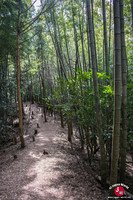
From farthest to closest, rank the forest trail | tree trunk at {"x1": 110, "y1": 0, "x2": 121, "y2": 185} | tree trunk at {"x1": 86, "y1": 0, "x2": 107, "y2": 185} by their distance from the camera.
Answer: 1. the forest trail
2. tree trunk at {"x1": 86, "y1": 0, "x2": 107, "y2": 185}
3. tree trunk at {"x1": 110, "y1": 0, "x2": 121, "y2": 185}

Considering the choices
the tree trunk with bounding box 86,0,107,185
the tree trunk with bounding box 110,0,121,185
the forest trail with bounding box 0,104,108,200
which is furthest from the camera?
the forest trail with bounding box 0,104,108,200

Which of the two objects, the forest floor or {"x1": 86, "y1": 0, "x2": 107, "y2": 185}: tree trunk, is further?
the forest floor

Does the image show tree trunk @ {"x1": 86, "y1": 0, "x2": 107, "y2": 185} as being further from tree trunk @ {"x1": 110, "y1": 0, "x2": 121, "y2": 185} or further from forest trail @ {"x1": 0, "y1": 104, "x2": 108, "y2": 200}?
tree trunk @ {"x1": 110, "y1": 0, "x2": 121, "y2": 185}

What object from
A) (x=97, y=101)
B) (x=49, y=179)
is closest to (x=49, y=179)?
(x=49, y=179)

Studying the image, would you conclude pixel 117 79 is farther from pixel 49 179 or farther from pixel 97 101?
pixel 49 179

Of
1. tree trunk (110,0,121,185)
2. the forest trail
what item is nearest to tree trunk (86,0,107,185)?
the forest trail

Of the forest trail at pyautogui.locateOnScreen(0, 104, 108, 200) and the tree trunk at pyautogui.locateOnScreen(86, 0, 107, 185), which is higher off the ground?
the tree trunk at pyautogui.locateOnScreen(86, 0, 107, 185)

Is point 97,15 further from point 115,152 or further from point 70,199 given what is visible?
point 70,199

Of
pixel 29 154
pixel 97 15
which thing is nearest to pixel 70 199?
pixel 29 154

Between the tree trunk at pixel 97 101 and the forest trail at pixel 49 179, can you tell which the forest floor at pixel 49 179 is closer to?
the forest trail at pixel 49 179

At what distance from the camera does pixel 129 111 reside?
2902 millimetres

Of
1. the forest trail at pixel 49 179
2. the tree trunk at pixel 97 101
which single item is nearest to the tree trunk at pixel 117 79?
the tree trunk at pixel 97 101

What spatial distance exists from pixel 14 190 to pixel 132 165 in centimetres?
379

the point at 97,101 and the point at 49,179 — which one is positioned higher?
the point at 97,101
